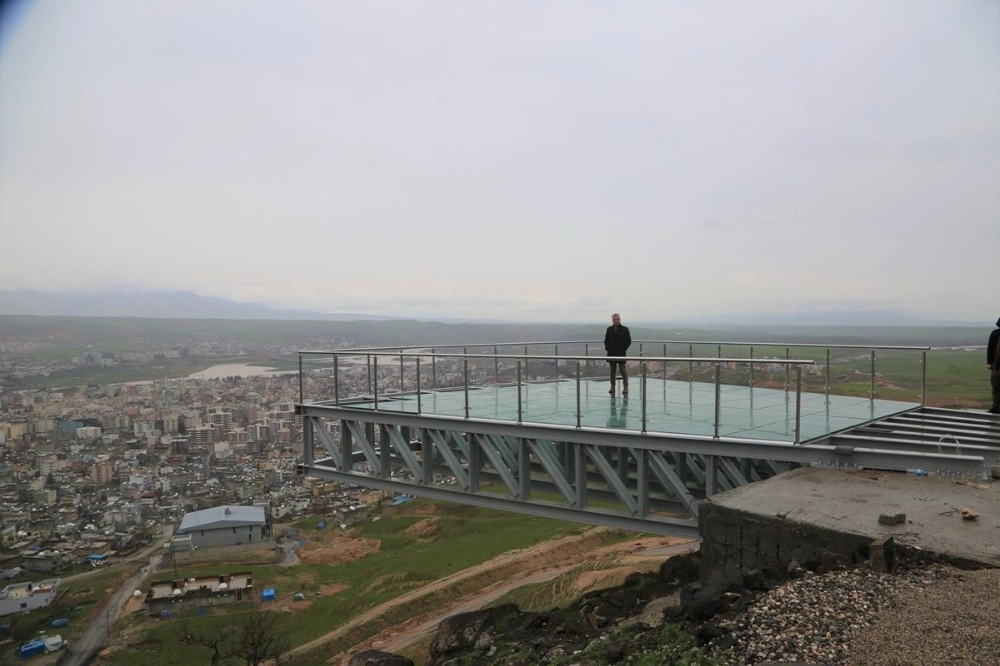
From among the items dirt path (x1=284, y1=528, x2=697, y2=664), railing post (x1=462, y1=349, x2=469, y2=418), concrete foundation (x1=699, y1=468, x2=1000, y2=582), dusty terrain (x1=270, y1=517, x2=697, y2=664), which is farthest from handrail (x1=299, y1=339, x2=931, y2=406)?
dirt path (x1=284, y1=528, x2=697, y2=664)

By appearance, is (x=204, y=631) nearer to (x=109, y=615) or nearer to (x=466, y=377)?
(x=109, y=615)

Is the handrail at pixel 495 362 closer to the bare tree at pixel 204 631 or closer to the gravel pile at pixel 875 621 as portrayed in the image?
the gravel pile at pixel 875 621

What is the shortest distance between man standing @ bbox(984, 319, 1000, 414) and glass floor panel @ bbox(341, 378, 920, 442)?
101cm

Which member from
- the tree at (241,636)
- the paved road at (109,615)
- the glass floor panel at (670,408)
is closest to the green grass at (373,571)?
the tree at (241,636)

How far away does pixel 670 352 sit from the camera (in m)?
13.4

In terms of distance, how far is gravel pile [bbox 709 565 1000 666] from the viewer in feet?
10.2

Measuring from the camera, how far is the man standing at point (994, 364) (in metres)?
8.51

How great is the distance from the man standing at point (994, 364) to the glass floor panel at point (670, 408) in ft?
3.31

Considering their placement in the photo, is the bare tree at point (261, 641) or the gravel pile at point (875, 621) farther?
the bare tree at point (261, 641)

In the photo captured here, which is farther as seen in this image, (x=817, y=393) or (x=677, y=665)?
(x=817, y=393)

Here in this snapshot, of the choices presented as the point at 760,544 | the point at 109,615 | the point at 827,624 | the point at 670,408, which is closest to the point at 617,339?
the point at 670,408

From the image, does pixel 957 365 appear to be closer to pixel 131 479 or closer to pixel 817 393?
pixel 817 393

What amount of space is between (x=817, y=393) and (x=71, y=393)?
5580 centimetres

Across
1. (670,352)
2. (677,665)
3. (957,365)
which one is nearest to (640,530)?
(677,665)
